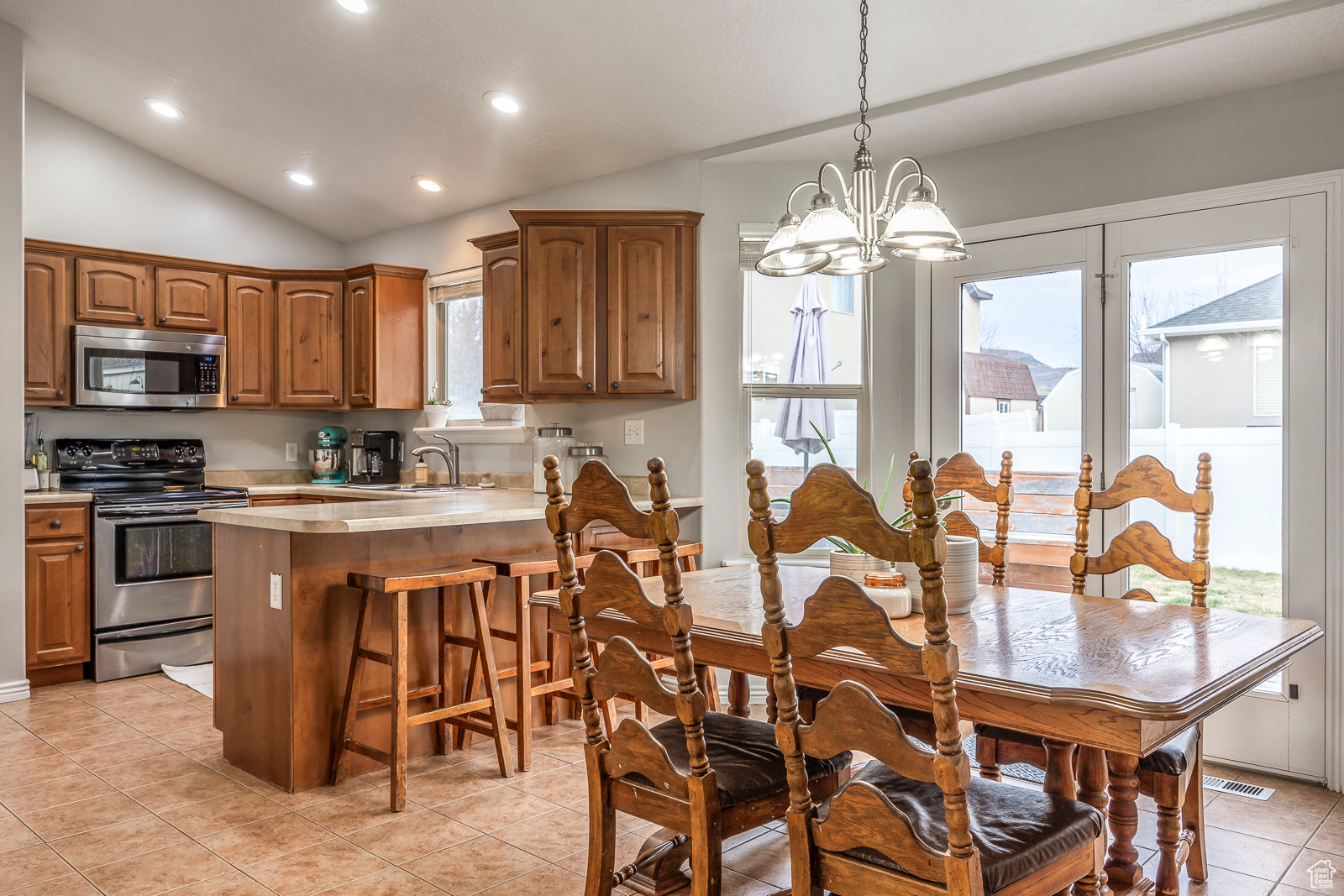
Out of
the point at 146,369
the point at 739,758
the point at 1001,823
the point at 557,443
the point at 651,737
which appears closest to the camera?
the point at 1001,823

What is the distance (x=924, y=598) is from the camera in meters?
1.24

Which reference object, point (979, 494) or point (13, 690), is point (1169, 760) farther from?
point (13, 690)

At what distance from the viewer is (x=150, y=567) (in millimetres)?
4605

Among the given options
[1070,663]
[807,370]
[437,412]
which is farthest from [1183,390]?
[437,412]

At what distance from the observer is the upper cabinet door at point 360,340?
5.43 m

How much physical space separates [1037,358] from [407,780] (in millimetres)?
2882

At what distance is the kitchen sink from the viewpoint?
16.2 feet

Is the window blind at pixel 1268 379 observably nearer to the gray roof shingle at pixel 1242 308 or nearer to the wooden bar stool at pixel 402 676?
the gray roof shingle at pixel 1242 308

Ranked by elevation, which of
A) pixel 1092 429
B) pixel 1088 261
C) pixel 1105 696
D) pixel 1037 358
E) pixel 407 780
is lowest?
pixel 407 780

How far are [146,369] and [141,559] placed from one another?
1134 millimetres

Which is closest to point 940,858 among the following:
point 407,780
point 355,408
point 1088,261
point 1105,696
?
point 1105,696

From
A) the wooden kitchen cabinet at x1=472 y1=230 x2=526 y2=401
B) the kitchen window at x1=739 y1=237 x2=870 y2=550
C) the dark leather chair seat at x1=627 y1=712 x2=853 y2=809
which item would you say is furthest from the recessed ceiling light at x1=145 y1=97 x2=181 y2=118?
the dark leather chair seat at x1=627 y1=712 x2=853 y2=809

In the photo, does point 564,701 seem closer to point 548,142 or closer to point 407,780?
point 407,780

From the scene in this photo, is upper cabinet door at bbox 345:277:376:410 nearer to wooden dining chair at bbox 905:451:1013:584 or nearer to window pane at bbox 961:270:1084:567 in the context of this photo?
window pane at bbox 961:270:1084:567
